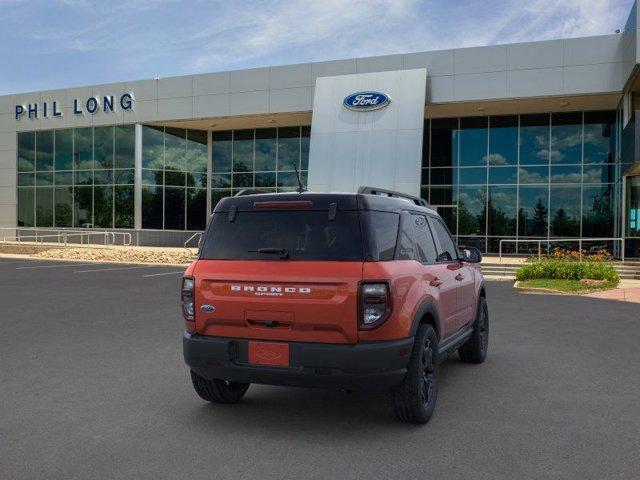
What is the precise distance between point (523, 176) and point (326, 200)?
25.1 m

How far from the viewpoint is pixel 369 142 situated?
2600 centimetres

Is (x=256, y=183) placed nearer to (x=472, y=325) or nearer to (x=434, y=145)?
(x=434, y=145)

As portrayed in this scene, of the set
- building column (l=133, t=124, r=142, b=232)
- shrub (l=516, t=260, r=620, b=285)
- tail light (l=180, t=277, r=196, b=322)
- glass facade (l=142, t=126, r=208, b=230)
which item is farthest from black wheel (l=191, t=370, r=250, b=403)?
glass facade (l=142, t=126, r=208, b=230)

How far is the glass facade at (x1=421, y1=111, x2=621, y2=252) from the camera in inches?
1062

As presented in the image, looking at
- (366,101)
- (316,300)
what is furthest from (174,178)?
(316,300)

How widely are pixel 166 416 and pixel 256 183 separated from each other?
29.0m

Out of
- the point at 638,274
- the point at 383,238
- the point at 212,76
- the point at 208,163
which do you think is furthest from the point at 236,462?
the point at 208,163

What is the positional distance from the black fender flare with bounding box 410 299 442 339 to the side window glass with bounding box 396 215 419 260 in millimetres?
394

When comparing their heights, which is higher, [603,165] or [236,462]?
[603,165]

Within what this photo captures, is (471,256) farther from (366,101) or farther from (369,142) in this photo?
(366,101)

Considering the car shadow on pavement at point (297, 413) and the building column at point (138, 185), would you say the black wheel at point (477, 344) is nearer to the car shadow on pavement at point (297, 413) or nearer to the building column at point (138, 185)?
the car shadow on pavement at point (297, 413)

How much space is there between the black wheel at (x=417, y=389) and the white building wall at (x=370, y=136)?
65.6ft

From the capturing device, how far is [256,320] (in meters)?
4.56

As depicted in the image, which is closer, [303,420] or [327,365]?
[327,365]
